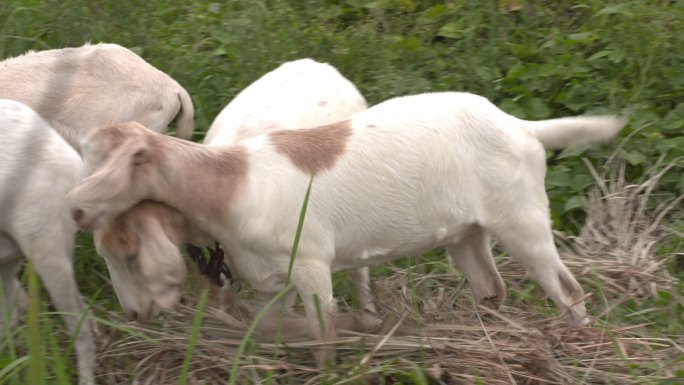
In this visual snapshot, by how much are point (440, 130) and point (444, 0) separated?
271cm

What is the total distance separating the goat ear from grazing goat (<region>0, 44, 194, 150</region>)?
3.30 feet

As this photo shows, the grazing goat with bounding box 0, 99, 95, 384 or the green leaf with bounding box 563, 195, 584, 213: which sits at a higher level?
the grazing goat with bounding box 0, 99, 95, 384

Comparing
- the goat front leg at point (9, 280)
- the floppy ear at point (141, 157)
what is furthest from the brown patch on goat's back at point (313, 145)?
the goat front leg at point (9, 280)

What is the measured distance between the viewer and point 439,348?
12.5ft

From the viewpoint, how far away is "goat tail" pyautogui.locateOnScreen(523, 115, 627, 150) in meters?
4.14

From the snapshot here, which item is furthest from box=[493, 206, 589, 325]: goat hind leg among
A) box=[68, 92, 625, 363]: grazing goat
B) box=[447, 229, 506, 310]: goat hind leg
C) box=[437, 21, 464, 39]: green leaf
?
box=[437, 21, 464, 39]: green leaf

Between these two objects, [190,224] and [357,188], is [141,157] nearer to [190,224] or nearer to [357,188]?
[190,224]

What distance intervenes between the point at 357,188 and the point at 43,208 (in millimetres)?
1039

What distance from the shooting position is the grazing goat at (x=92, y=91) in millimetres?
4547

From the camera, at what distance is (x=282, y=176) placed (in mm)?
3721

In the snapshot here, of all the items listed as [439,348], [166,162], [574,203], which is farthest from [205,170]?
[574,203]

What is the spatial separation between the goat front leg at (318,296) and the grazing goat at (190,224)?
21 cm

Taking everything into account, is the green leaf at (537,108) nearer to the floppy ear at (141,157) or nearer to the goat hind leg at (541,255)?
the goat hind leg at (541,255)

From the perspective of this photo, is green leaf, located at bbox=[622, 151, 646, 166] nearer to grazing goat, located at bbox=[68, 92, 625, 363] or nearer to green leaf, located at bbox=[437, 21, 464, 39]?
grazing goat, located at bbox=[68, 92, 625, 363]
